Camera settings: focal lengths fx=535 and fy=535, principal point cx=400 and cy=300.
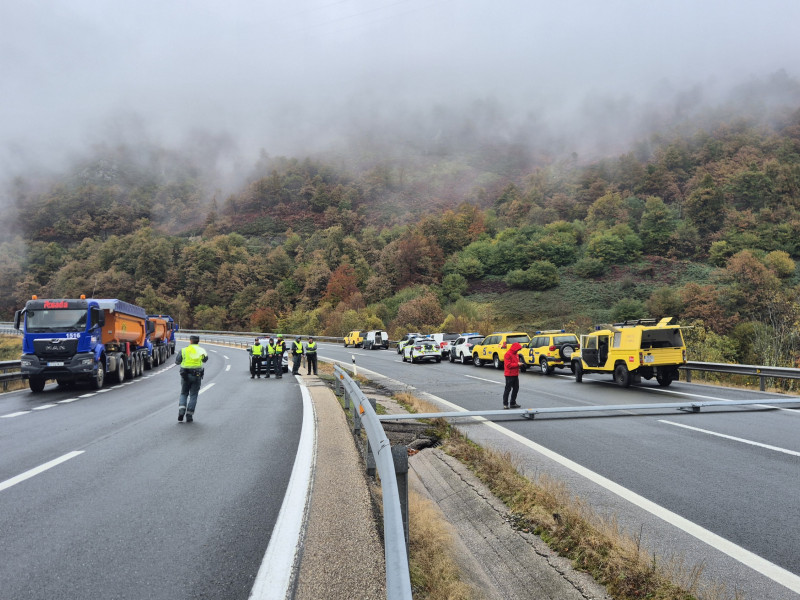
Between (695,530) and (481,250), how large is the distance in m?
83.6

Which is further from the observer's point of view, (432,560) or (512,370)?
(512,370)

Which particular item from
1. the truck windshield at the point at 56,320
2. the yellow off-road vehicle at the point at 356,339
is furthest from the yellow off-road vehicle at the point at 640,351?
the yellow off-road vehicle at the point at 356,339

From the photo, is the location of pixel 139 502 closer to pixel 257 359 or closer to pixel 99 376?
pixel 99 376

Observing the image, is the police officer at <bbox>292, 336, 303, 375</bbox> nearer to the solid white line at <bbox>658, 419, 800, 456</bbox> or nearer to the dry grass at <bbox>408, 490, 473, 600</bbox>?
the solid white line at <bbox>658, 419, 800, 456</bbox>

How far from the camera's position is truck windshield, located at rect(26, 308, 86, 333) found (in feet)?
58.1

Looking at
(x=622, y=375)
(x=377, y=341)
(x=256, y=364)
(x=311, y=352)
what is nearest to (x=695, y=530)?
(x=622, y=375)

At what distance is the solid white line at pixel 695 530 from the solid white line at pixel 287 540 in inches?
133

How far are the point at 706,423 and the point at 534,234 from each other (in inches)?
3220

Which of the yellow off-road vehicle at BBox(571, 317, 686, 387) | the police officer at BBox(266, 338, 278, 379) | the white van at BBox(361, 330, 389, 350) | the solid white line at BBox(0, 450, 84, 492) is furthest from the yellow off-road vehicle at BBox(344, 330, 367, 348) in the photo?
the solid white line at BBox(0, 450, 84, 492)

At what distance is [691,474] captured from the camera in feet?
21.8

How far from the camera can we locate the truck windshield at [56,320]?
17703mm

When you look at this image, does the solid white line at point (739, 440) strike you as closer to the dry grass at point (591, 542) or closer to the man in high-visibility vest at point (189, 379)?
the dry grass at point (591, 542)

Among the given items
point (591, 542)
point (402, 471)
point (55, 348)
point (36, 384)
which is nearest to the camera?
point (402, 471)

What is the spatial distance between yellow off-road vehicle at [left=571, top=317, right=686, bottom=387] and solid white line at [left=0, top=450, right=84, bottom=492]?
1512cm
